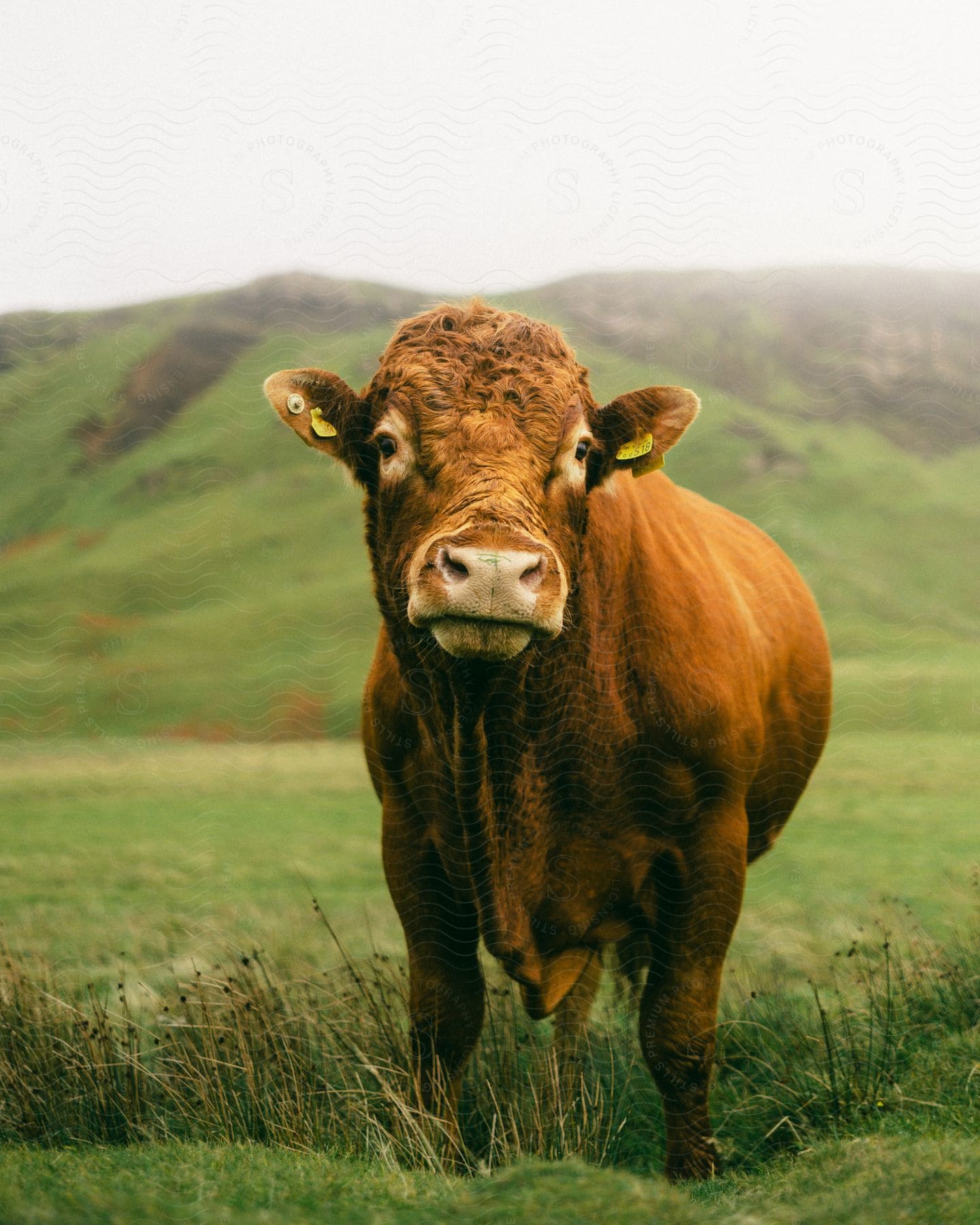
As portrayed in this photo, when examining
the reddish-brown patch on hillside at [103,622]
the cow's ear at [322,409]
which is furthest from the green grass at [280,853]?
the reddish-brown patch on hillside at [103,622]

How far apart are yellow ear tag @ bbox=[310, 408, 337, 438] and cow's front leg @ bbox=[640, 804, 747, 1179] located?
92.7 inches

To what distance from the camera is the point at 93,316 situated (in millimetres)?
65000

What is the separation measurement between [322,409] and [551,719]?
163cm

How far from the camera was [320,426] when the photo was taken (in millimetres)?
4828

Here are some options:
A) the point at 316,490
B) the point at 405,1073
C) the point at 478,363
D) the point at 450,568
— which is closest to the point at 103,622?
the point at 316,490

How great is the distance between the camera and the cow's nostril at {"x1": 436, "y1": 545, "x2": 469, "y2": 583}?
12.1 feet

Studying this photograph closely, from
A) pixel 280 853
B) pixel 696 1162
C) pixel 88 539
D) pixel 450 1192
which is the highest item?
pixel 450 1192

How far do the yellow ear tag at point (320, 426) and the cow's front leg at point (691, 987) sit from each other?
7.73ft

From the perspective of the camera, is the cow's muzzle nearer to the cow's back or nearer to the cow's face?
the cow's face

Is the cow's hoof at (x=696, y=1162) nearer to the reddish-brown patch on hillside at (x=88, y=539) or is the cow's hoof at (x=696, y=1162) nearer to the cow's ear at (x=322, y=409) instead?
the cow's ear at (x=322, y=409)

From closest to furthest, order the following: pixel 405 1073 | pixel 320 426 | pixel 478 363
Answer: pixel 478 363
pixel 320 426
pixel 405 1073

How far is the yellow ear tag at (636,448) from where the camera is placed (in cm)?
488

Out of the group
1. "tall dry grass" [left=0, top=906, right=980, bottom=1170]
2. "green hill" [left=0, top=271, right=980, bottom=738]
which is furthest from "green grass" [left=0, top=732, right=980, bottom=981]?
"green hill" [left=0, top=271, right=980, bottom=738]

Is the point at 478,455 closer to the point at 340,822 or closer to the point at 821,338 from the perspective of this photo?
the point at 340,822
